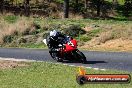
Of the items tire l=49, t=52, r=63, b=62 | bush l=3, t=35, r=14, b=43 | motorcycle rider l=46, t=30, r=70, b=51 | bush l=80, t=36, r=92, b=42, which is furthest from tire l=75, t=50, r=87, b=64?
bush l=3, t=35, r=14, b=43

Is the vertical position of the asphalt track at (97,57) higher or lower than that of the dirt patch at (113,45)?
higher

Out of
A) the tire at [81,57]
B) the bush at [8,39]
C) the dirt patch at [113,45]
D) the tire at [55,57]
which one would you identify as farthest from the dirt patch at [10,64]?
the bush at [8,39]

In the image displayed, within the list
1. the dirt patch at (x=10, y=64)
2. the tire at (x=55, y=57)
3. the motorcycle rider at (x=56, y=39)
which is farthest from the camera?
the tire at (x=55, y=57)

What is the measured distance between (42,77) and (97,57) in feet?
22.1

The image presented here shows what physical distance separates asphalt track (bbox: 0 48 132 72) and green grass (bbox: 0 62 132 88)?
1705mm

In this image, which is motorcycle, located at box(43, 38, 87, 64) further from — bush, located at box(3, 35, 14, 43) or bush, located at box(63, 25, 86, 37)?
bush, located at box(3, 35, 14, 43)

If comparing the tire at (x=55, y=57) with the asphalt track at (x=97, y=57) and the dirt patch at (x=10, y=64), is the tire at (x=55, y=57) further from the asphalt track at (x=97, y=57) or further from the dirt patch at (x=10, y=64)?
the dirt patch at (x=10, y=64)

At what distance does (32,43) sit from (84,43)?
375 centimetres

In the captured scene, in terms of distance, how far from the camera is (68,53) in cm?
2011

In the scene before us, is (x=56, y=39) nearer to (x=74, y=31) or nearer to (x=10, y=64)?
(x=10, y=64)

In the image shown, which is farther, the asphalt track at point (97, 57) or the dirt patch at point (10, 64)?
the asphalt track at point (97, 57)

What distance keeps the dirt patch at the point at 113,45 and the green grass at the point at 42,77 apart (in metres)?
7.34

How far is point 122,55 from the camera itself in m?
21.8

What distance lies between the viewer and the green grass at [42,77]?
43.6 ft
